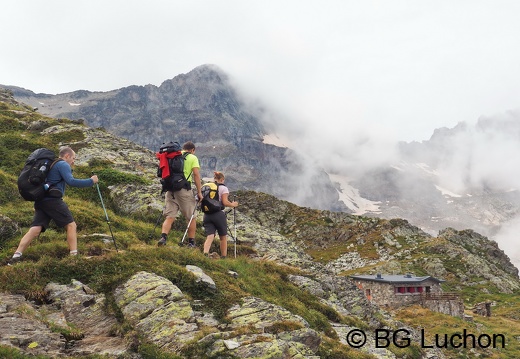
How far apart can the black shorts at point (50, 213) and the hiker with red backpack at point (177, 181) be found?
3973 millimetres

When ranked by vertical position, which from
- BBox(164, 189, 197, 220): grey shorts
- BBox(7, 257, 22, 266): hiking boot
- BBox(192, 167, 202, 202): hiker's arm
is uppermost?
BBox(192, 167, 202, 202): hiker's arm

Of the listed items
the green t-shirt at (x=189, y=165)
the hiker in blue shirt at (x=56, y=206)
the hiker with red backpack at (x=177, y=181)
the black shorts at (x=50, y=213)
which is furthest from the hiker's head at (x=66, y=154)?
the green t-shirt at (x=189, y=165)

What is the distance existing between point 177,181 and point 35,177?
5.35 meters

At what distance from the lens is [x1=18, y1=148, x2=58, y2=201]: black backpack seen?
12.6 m

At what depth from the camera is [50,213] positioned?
42.8ft

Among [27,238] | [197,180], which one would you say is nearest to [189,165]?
[197,180]

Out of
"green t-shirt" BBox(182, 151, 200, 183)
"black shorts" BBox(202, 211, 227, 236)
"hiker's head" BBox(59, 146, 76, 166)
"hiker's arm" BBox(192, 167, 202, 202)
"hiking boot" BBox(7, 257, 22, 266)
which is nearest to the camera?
"hiking boot" BBox(7, 257, 22, 266)

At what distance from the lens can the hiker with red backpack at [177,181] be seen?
661 inches

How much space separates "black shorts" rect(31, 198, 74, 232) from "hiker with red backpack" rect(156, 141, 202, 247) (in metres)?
3.97

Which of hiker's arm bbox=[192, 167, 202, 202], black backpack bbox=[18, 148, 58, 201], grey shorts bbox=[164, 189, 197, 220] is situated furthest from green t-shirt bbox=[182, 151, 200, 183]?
black backpack bbox=[18, 148, 58, 201]

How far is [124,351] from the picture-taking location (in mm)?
9414

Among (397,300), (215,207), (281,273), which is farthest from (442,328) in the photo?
(215,207)

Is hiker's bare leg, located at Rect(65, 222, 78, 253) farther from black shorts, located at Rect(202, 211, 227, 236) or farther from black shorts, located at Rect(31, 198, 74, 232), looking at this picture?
black shorts, located at Rect(202, 211, 227, 236)

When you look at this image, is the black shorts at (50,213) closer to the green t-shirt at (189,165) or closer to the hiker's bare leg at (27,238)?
the hiker's bare leg at (27,238)
